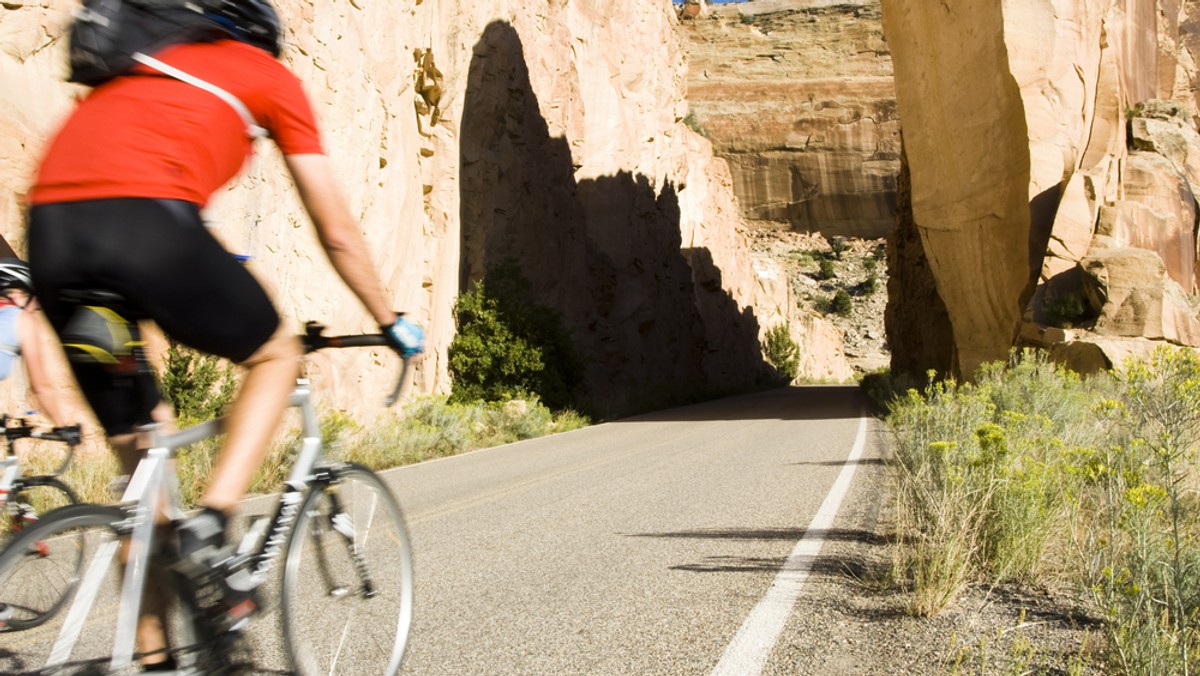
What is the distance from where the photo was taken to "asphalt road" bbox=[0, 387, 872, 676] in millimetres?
3998

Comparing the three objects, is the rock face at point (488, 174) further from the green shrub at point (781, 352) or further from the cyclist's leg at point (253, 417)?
the green shrub at point (781, 352)

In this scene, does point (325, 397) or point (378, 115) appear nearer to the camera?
point (325, 397)

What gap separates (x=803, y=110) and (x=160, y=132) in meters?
106

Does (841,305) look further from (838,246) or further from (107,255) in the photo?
(107,255)

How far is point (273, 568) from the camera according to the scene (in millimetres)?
2781

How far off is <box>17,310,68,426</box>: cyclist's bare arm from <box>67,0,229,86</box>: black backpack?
2304mm

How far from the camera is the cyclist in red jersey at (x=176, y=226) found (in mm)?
2305

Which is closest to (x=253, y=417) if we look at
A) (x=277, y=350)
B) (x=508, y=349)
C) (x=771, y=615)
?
(x=277, y=350)

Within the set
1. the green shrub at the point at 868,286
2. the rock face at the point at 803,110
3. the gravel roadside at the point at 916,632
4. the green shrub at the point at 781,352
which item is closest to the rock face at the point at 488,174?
the gravel roadside at the point at 916,632

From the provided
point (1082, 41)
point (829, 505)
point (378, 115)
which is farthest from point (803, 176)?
point (829, 505)

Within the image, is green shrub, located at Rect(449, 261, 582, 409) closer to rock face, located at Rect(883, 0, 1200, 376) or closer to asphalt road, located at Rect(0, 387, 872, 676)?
asphalt road, located at Rect(0, 387, 872, 676)

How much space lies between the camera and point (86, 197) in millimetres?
2311

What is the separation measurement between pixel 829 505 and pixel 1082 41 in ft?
69.3

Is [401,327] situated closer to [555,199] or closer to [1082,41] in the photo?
[1082,41]
